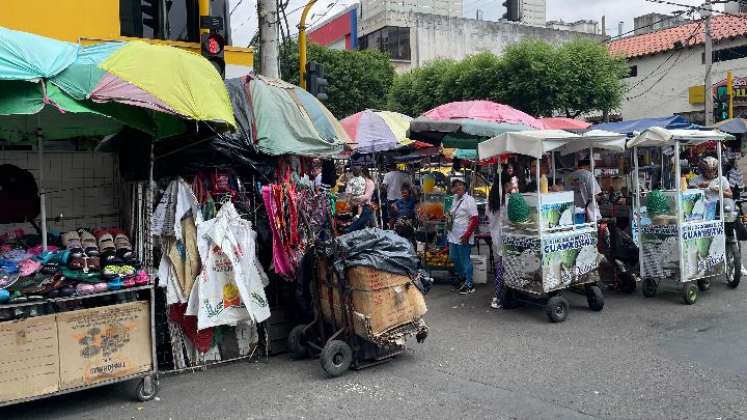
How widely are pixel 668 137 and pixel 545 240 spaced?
6.81 ft

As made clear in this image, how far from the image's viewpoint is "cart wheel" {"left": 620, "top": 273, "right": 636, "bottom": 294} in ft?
26.4

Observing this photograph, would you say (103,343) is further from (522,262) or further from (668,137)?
(668,137)

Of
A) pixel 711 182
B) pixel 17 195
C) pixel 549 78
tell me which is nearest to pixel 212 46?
pixel 17 195

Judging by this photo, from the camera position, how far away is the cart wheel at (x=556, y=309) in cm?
678

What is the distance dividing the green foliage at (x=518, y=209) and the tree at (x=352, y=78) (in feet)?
75.4

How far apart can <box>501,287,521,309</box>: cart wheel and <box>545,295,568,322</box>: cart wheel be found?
2.16 feet

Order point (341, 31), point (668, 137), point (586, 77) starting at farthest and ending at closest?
point (341, 31) < point (586, 77) < point (668, 137)

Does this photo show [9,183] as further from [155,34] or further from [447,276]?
[447,276]

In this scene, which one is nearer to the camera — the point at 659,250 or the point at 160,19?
the point at 659,250

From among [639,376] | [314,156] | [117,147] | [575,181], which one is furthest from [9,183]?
[575,181]

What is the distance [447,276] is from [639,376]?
474 cm

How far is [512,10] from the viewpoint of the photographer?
42.0m

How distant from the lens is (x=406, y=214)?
12.0 metres

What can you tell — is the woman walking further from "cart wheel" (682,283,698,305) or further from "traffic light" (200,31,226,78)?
"traffic light" (200,31,226,78)
